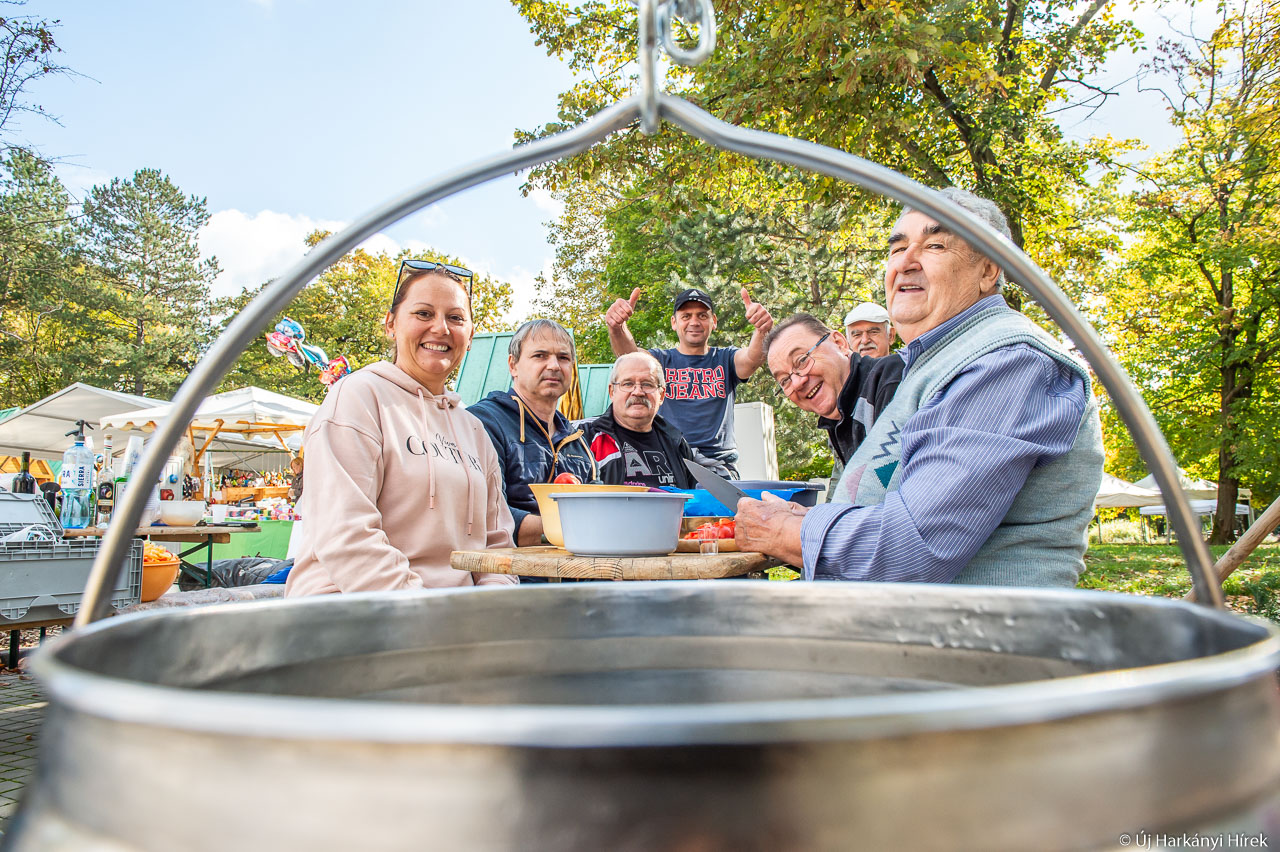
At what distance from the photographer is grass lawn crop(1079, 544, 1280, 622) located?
6000mm

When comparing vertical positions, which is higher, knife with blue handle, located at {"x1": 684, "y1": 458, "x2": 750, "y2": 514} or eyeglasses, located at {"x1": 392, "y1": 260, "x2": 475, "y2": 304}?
eyeglasses, located at {"x1": 392, "y1": 260, "x2": 475, "y2": 304}

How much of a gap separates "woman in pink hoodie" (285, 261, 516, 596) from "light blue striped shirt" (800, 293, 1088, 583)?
1.22m

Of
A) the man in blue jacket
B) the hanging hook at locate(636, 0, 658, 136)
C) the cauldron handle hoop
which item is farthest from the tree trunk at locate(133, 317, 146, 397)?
the hanging hook at locate(636, 0, 658, 136)

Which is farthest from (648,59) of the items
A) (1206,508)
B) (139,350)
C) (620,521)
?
(1206,508)

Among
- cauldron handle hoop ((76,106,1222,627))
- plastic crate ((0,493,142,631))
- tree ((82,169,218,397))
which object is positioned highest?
tree ((82,169,218,397))

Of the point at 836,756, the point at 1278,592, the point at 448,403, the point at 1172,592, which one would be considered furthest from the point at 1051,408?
the point at 1172,592

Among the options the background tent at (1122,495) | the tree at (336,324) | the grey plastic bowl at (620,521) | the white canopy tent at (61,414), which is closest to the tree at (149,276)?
the tree at (336,324)

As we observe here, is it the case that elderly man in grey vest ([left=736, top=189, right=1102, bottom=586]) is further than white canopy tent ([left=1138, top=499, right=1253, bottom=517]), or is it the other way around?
white canopy tent ([left=1138, top=499, right=1253, bottom=517])

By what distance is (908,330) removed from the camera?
2311 millimetres

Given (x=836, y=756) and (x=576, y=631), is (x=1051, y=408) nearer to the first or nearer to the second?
(x=576, y=631)

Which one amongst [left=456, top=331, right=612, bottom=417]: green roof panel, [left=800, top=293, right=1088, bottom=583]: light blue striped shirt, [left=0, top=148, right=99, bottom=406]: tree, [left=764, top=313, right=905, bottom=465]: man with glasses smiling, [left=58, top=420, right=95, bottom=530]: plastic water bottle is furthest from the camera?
[left=0, top=148, right=99, bottom=406]: tree

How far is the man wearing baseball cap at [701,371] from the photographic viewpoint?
515 centimetres

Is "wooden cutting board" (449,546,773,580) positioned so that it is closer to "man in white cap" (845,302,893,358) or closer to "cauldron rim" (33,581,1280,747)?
"cauldron rim" (33,581,1280,747)

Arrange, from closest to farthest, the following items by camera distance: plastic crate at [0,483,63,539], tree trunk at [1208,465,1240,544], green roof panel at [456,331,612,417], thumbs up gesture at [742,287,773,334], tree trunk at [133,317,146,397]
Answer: plastic crate at [0,483,63,539]
thumbs up gesture at [742,287,773,334]
green roof panel at [456,331,612,417]
tree trunk at [1208,465,1240,544]
tree trunk at [133,317,146,397]
